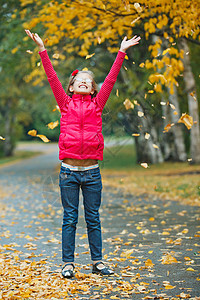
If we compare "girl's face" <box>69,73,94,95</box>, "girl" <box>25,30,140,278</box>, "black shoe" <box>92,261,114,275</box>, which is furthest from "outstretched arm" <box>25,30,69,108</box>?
"black shoe" <box>92,261,114,275</box>

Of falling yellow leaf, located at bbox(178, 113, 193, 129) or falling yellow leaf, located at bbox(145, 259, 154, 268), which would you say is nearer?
falling yellow leaf, located at bbox(145, 259, 154, 268)

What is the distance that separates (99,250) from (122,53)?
191 centimetres

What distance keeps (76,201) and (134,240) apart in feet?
5.95

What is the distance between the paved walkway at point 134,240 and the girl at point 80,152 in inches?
13.9

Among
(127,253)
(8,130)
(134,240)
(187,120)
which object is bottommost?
(8,130)

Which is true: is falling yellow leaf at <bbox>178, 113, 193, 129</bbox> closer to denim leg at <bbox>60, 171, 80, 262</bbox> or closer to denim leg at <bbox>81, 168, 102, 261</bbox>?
denim leg at <bbox>81, 168, 102, 261</bbox>

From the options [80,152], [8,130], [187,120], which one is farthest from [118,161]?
[80,152]

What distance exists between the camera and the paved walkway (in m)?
4.12

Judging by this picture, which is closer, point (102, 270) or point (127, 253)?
point (102, 270)

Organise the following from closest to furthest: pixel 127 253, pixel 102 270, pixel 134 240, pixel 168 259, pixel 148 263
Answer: pixel 102 270 → pixel 148 263 → pixel 168 259 → pixel 127 253 → pixel 134 240

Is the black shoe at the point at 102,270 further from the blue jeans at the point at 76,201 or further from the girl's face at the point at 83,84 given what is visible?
the girl's face at the point at 83,84

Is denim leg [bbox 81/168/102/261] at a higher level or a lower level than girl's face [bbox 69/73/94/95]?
lower

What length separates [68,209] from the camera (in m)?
4.42

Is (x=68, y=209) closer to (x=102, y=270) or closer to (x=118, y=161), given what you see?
(x=102, y=270)
